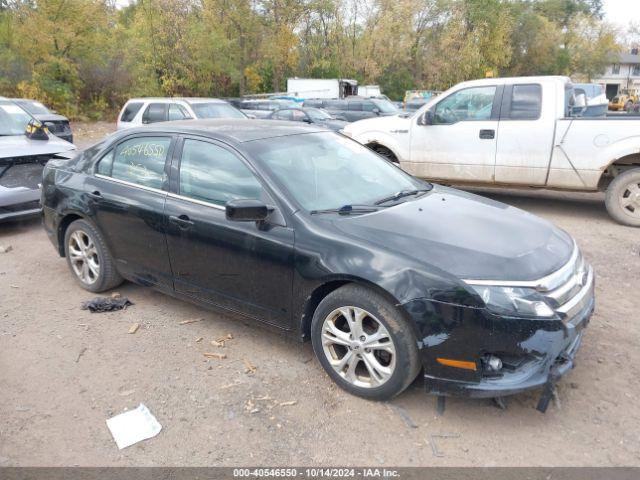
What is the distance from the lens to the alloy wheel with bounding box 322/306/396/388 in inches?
121

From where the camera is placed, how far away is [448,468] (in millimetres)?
2697

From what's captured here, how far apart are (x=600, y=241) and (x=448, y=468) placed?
4771mm

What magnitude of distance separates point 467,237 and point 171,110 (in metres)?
9.94

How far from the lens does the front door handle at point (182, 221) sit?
3844 mm

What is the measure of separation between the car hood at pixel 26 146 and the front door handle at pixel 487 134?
6.15 m

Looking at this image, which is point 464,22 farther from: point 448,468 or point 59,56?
point 448,468

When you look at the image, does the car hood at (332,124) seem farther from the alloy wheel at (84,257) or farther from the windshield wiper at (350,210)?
the windshield wiper at (350,210)

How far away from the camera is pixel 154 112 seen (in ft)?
39.2

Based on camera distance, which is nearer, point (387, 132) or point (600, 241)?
point (600, 241)

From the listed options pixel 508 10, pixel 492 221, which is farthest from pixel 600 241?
pixel 508 10

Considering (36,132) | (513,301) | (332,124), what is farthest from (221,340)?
(332,124)

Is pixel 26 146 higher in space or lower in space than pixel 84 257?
higher

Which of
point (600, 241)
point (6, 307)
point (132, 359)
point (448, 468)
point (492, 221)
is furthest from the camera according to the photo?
point (600, 241)

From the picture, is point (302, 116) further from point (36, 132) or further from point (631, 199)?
point (631, 199)
